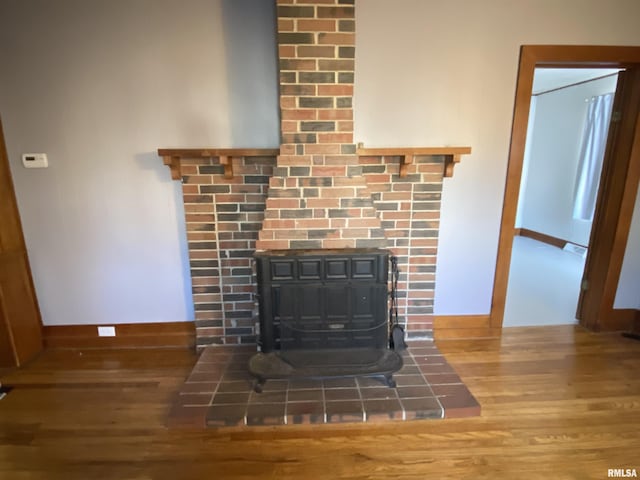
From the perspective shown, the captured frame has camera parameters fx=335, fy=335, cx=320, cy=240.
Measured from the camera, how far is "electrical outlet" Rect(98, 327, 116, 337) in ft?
8.42

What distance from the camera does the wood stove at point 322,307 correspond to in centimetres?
203

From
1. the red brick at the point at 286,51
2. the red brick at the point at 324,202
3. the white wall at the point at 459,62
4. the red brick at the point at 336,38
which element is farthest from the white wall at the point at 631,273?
the red brick at the point at 286,51

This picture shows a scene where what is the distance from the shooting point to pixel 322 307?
2061 millimetres

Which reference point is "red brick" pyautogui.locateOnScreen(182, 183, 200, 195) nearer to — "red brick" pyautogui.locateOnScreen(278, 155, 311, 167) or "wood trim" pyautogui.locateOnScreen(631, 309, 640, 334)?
"red brick" pyautogui.locateOnScreen(278, 155, 311, 167)

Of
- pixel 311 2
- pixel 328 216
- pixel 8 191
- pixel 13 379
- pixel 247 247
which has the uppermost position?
pixel 311 2

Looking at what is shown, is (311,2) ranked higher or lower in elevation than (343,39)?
higher

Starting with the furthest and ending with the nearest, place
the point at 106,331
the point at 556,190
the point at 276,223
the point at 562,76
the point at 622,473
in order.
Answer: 1. the point at 556,190
2. the point at 562,76
3. the point at 106,331
4. the point at 276,223
5. the point at 622,473

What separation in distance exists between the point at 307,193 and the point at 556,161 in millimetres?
5350

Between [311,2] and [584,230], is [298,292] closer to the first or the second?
[311,2]

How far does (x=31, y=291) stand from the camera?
247 centimetres

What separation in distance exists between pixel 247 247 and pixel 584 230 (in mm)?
5136

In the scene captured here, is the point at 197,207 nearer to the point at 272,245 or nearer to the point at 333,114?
the point at 272,245

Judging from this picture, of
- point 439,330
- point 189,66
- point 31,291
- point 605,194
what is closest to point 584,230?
point 605,194

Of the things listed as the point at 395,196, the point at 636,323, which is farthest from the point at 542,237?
the point at 395,196
